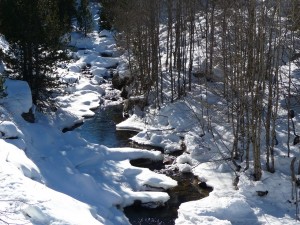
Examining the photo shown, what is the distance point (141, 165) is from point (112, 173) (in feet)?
5.40

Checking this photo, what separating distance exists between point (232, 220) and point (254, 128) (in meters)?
2.88

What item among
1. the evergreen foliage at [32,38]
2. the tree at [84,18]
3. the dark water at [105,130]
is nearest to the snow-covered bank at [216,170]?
the dark water at [105,130]

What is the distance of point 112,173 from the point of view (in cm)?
1510

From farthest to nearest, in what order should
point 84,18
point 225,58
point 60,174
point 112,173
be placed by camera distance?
point 84,18, point 225,58, point 112,173, point 60,174

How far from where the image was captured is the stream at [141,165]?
12820mm

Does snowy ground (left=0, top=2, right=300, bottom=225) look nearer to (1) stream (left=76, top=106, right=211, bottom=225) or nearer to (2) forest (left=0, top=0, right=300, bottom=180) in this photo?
(1) stream (left=76, top=106, right=211, bottom=225)

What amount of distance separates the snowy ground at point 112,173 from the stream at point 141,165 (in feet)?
0.89

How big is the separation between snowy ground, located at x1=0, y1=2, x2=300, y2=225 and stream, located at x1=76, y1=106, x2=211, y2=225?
27cm

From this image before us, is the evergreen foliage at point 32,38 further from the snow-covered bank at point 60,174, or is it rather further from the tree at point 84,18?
the tree at point 84,18

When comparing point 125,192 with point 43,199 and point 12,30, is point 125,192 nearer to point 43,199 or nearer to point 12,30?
point 43,199

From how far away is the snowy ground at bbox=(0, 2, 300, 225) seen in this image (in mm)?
9797

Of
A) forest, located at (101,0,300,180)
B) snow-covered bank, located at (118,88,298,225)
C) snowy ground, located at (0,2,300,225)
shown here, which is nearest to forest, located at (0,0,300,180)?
forest, located at (101,0,300,180)

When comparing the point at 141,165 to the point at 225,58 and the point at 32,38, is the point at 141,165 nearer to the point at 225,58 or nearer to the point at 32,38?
the point at 225,58

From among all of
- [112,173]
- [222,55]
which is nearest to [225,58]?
[222,55]
